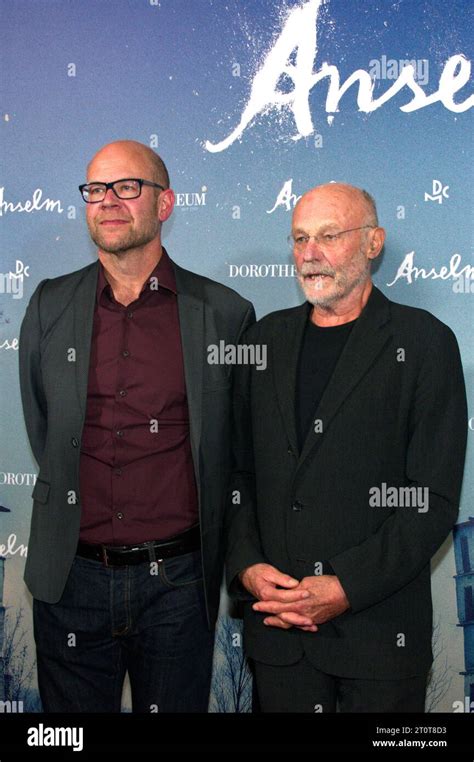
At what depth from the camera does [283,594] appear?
262 cm

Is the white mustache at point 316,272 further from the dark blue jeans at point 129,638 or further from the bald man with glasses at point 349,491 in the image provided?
the dark blue jeans at point 129,638

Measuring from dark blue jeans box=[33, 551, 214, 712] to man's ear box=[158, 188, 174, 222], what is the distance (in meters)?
1.09

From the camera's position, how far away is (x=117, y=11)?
11.0 ft

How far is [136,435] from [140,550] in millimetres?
346

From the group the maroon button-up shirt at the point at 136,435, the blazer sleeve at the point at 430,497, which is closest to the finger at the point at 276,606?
the blazer sleeve at the point at 430,497

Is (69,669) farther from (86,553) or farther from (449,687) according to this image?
(449,687)

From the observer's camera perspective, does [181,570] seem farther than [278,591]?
Yes

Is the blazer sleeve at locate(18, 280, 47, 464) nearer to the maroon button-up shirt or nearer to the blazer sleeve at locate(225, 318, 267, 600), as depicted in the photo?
the maroon button-up shirt

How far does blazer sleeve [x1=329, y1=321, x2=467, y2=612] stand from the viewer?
257cm

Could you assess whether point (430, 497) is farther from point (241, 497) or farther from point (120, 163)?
point (120, 163)

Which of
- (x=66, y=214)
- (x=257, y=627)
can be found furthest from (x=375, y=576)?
(x=66, y=214)

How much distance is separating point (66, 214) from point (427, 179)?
1.32 metres

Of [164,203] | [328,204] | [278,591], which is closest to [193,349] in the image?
[164,203]

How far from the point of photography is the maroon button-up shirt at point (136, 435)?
9.25 feet
